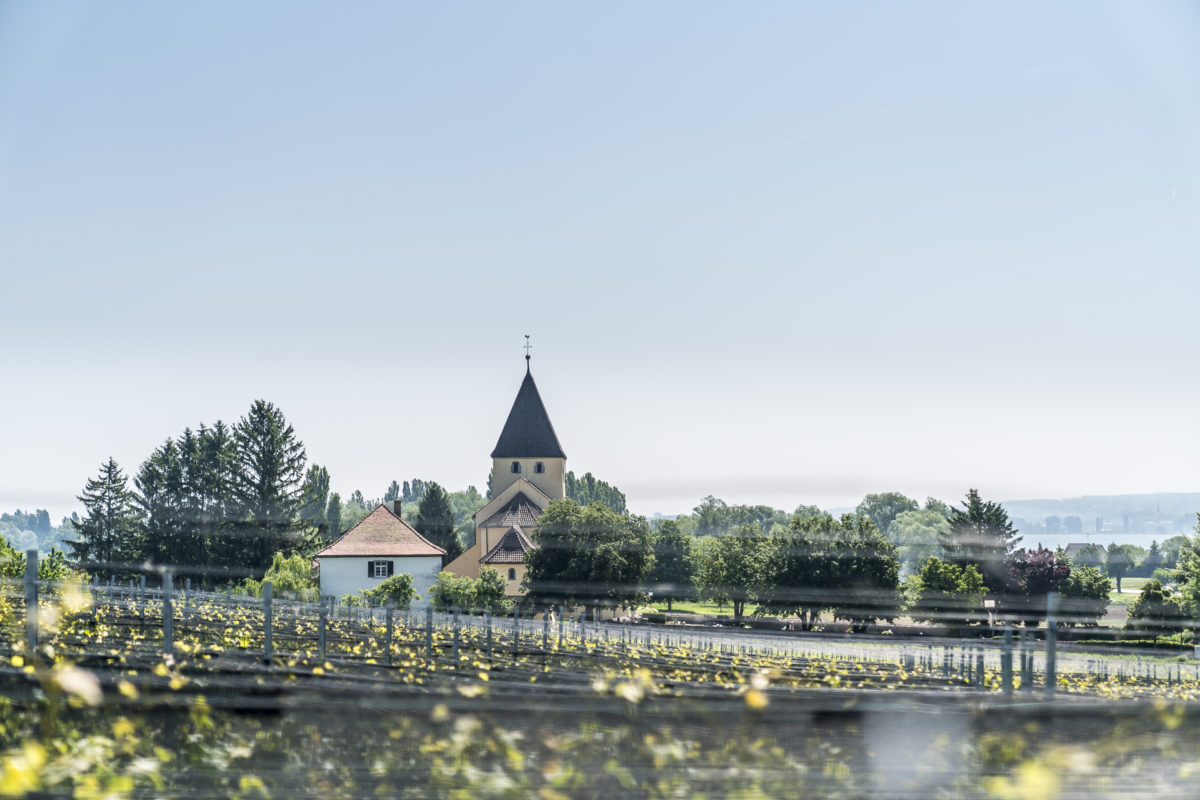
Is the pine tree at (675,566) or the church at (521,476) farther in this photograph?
the pine tree at (675,566)

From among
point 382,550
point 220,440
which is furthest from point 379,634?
point 220,440

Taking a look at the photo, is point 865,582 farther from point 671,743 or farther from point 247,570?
point 671,743

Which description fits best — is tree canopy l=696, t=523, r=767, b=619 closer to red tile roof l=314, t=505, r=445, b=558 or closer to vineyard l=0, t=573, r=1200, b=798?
red tile roof l=314, t=505, r=445, b=558

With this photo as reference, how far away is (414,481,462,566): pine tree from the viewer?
3479 inches

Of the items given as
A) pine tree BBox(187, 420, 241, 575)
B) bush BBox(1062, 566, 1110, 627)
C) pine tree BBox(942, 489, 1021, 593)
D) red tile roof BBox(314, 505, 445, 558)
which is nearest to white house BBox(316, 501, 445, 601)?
red tile roof BBox(314, 505, 445, 558)

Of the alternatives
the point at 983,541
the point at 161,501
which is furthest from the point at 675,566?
the point at 161,501

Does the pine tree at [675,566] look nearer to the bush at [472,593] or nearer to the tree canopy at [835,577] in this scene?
the tree canopy at [835,577]

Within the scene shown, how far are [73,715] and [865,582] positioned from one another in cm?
5084

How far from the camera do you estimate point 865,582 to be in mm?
51656

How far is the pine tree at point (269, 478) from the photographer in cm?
6894

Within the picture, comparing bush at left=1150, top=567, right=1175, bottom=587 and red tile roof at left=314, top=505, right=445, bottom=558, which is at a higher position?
red tile roof at left=314, top=505, right=445, bottom=558

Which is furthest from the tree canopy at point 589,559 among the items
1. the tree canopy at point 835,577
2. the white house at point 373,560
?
the white house at point 373,560

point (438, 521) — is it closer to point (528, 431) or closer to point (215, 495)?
point (528, 431)

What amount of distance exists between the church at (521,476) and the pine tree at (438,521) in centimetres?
1406
